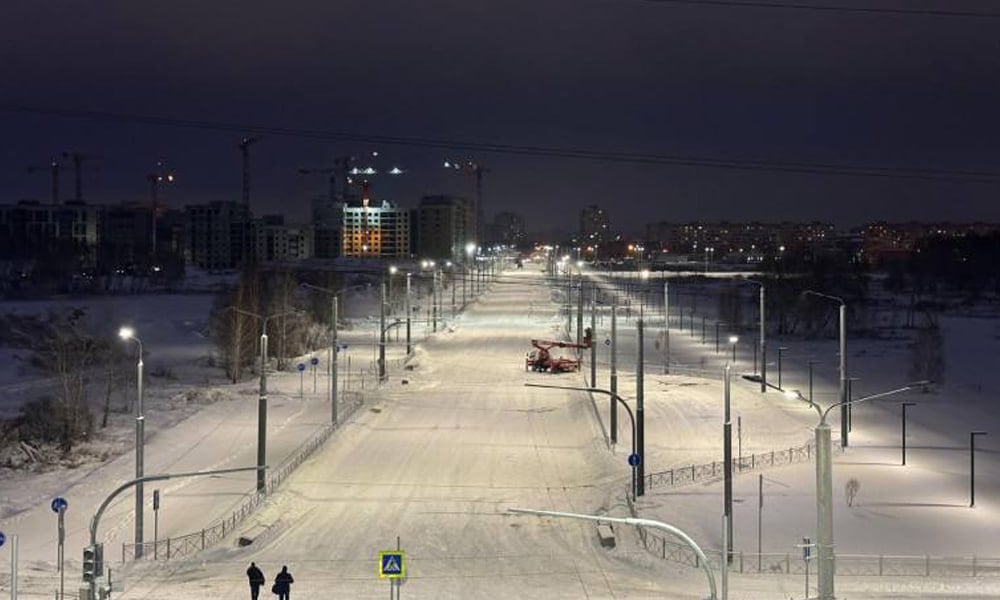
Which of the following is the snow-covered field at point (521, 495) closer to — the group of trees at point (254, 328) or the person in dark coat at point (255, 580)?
the person in dark coat at point (255, 580)

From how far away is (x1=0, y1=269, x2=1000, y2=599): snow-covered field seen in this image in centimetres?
2575

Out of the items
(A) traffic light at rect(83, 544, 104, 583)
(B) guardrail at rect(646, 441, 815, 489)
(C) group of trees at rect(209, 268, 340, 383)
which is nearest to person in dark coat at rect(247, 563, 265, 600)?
(A) traffic light at rect(83, 544, 104, 583)

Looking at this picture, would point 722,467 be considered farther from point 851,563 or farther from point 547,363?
point 547,363

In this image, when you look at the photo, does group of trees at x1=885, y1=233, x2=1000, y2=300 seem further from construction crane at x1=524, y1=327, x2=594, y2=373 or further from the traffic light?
the traffic light

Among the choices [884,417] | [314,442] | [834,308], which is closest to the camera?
[314,442]

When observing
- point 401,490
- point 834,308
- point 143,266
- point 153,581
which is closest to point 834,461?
point 401,490

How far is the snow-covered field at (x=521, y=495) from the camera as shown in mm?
25750

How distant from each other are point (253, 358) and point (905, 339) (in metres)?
55.7

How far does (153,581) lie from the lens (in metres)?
25.4

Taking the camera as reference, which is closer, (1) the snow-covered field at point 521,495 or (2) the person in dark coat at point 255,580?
(2) the person in dark coat at point 255,580

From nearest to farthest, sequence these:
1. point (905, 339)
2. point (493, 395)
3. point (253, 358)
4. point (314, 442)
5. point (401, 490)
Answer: point (401, 490) → point (314, 442) → point (493, 395) → point (253, 358) → point (905, 339)

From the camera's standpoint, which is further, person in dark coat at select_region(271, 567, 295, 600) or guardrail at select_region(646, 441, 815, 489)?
guardrail at select_region(646, 441, 815, 489)

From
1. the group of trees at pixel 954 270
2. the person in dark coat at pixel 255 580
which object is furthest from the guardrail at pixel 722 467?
the group of trees at pixel 954 270

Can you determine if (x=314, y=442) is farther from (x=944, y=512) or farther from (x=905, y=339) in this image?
(x=905, y=339)
